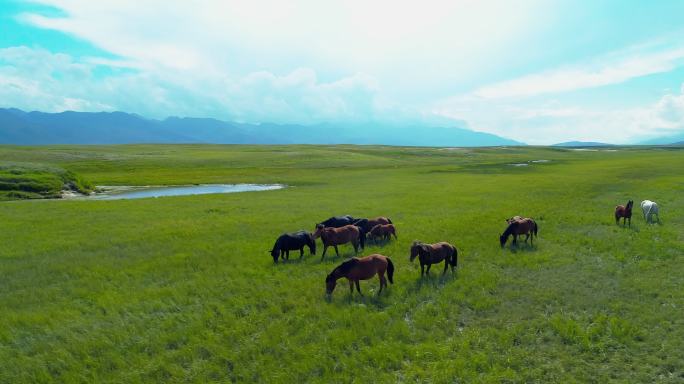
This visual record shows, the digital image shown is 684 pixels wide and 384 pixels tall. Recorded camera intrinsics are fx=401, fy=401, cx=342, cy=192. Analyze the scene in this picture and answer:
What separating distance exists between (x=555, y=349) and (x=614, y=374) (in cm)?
126

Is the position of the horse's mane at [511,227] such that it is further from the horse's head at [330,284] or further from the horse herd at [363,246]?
the horse's head at [330,284]

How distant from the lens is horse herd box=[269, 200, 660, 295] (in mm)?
13312

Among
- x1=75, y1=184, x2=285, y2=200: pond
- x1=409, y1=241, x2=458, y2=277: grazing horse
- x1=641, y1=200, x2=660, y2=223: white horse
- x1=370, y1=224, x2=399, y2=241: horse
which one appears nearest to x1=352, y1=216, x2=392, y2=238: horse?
x1=370, y1=224, x2=399, y2=241: horse

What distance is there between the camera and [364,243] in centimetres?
2005

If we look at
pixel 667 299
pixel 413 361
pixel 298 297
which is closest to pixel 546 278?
pixel 667 299

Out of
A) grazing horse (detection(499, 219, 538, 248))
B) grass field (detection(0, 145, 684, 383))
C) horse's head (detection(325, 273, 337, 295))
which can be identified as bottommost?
grass field (detection(0, 145, 684, 383))

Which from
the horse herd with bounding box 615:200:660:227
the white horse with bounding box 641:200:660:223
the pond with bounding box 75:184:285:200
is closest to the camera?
the horse herd with bounding box 615:200:660:227

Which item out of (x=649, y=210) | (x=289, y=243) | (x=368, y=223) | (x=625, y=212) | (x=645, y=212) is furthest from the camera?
(x=645, y=212)

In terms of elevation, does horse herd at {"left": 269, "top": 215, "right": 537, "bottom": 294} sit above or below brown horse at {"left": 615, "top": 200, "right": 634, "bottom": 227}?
below

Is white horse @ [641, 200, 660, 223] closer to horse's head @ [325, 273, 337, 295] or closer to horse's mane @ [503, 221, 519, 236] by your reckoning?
horse's mane @ [503, 221, 519, 236]

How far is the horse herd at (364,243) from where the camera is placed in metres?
13.3

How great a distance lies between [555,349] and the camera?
32.5ft

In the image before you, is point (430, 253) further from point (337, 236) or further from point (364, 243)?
point (364, 243)

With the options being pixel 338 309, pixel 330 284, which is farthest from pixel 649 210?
pixel 338 309
